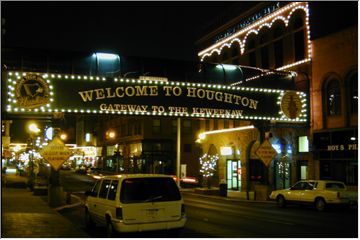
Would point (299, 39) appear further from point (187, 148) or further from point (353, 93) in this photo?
point (187, 148)

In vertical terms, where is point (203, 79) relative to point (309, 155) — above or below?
above

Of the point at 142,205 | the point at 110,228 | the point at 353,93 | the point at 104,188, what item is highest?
the point at 353,93

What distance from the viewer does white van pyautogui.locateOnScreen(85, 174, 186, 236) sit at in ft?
40.2

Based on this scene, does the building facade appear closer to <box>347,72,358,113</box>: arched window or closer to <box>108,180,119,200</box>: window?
<box>347,72,358,113</box>: arched window

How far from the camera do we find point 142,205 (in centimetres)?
1237

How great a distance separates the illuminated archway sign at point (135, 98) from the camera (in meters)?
23.2

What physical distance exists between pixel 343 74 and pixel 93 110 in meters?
13.8

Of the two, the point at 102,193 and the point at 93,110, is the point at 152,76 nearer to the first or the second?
the point at 93,110

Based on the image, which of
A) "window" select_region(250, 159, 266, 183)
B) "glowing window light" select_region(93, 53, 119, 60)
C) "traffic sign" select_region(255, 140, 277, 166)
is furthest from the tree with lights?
"glowing window light" select_region(93, 53, 119, 60)

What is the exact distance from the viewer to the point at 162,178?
12.9 meters

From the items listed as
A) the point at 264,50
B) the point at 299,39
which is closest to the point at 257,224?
the point at 299,39

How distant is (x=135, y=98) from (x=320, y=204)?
10.2m

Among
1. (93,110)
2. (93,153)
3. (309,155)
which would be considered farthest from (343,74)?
(93,153)

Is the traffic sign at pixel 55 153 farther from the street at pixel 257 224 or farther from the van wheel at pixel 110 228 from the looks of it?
the van wheel at pixel 110 228
